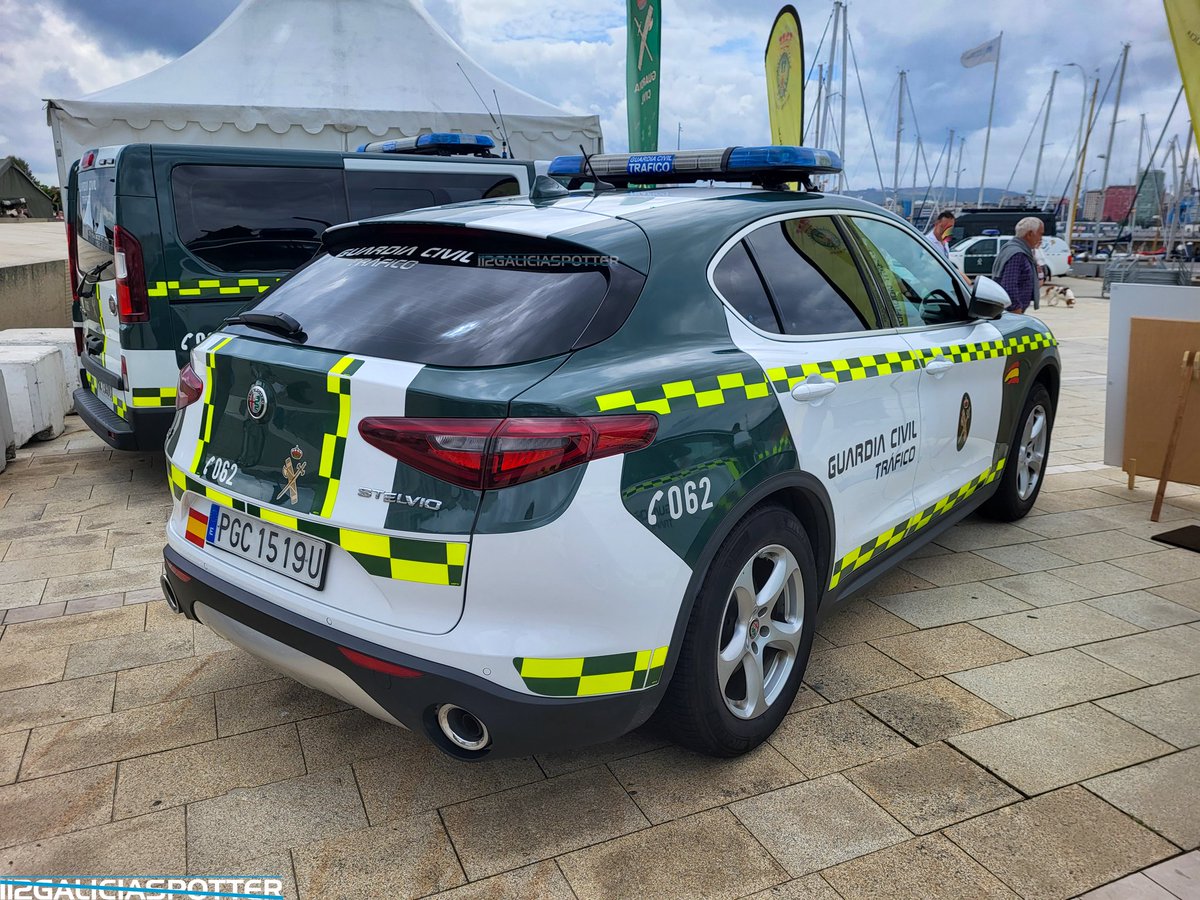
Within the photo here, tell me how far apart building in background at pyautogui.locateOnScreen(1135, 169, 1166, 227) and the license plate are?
3625 cm

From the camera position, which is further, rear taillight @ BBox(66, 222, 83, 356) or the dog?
the dog

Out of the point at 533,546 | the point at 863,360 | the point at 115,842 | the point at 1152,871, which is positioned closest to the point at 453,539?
the point at 533,546

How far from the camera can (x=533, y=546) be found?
1.98 meters

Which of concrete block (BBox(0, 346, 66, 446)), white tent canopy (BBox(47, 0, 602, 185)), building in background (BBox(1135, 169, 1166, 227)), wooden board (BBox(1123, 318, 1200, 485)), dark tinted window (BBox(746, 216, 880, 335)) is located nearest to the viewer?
dark tinted window (BBox(746, 216, 880, 335))

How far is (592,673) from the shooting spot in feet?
6.89

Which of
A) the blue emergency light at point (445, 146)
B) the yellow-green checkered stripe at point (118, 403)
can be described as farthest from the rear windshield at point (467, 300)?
the blue emergency light at point (445, 146)

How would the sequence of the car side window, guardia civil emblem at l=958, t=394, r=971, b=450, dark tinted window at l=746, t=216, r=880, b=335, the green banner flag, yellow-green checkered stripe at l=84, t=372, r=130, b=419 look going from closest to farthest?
1. dark tinted window at l=746, t=216, r=880, b=335
2. the car side window
3. guardia civil emblem at l=958, t=394, r=971, b=450
4. yellow-green checkered stripe at l=84, t=372, r=130, b=419
5. the green banner flag

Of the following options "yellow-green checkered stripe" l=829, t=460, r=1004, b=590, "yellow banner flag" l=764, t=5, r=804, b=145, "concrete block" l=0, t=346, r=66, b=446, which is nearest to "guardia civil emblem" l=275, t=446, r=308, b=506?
"yellow-green checkered stripe" l=829, t=460, r=1004, b=590

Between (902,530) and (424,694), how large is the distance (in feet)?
6.58

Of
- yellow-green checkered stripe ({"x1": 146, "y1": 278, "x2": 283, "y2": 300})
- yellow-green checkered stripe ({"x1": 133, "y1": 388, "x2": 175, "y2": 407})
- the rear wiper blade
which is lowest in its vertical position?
yellow-green checkered stripe ({"x1": 133, "y1": 388, "x2": 175, "y2": 407})

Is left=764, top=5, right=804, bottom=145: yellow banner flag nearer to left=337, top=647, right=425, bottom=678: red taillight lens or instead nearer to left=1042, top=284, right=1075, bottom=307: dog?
left=1042, top=284, right=1075, bottom=307: dog

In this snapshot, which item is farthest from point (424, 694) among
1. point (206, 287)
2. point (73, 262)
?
point (73, 262)

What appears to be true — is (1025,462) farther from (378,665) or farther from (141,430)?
(141,430)

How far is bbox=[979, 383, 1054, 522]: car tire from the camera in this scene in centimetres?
454
